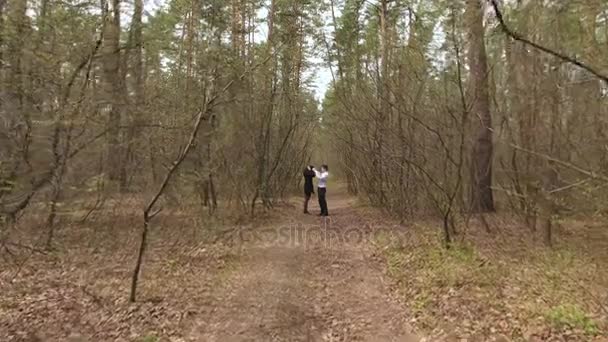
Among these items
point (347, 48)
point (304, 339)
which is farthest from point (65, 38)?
point (347, 48)

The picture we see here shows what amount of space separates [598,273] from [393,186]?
20.8ft

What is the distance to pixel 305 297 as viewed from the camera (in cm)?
688

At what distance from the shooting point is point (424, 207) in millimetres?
11500

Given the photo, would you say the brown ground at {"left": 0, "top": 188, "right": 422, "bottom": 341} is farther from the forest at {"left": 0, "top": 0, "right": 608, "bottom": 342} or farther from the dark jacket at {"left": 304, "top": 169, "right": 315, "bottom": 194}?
the dark jacket at {"left": 304, "top": 169, "right": 315, "bottom": 194}

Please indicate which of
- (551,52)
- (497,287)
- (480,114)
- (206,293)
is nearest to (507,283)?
(497,287)

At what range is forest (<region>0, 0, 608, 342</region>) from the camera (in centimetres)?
584

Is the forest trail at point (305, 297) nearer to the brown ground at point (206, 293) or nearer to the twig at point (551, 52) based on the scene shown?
the brown ground at point (206, 293)

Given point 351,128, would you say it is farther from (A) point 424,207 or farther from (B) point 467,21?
(B) point 467,21

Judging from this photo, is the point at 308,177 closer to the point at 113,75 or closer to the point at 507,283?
the point at 113,75

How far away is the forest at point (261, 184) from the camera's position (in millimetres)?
5844

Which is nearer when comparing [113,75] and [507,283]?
[507,283]

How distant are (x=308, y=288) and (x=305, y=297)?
1.51 ft

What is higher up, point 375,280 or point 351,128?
point 351,128

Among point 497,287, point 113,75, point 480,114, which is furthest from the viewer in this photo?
point 480,114
